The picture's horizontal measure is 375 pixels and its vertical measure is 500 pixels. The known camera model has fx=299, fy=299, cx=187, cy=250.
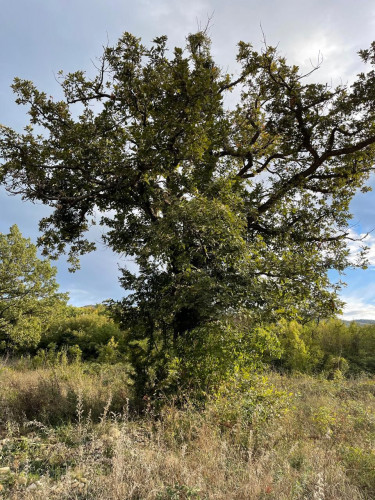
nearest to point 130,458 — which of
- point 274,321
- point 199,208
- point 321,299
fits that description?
point 274,321

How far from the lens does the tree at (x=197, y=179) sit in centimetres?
679

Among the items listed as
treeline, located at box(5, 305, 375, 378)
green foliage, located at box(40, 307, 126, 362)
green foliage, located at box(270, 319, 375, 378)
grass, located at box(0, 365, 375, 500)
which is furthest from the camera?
green foliage, located at box(40, 307, 126, 362)

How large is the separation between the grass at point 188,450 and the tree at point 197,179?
1767mm

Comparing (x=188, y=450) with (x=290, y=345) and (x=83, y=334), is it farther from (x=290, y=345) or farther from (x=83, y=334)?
(x=83, y=334)

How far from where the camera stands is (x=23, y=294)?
77.1 ft

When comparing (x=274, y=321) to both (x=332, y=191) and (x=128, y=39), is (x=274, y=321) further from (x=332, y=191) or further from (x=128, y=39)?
(x=128, y=39)

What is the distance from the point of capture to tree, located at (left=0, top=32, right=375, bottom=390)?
22.3 feet

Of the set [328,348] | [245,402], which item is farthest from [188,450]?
[328,348]

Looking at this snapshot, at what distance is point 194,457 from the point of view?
4.34 meters

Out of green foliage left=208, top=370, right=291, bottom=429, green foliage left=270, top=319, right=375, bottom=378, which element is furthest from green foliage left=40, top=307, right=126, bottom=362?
green foliage left=208, top=370, right=291, bottom=429

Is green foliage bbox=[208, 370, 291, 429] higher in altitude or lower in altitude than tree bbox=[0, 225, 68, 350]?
→ lower

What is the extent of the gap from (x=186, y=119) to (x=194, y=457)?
7.16 meters

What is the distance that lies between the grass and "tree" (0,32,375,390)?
1767mm

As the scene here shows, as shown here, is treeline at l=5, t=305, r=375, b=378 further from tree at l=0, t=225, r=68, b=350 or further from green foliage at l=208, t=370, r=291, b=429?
green foliage at l=208, t=370, r=291, b=429
